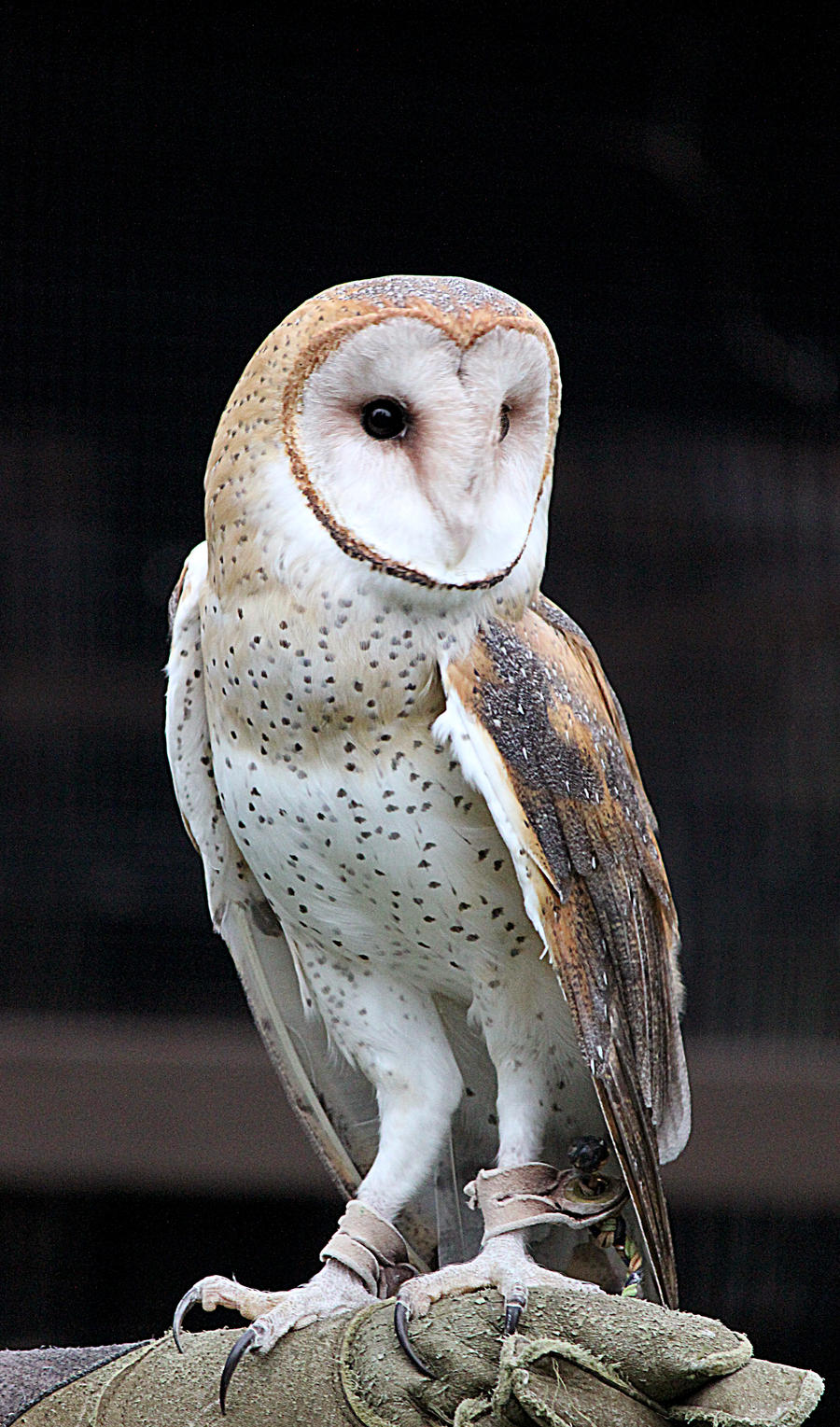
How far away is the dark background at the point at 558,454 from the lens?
182 cm

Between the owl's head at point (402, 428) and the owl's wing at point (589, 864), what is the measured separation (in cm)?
8

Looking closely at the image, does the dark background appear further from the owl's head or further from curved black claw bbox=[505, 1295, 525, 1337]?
curved black claw bbox=[505, 1295, 525, 1337]

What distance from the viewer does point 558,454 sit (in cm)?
201

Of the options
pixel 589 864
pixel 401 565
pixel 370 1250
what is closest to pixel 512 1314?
pixel 370 1250

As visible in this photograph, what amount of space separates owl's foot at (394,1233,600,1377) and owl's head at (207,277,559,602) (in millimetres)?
425

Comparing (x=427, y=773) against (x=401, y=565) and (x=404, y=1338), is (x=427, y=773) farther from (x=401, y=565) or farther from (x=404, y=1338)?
(x=404, y=1338)

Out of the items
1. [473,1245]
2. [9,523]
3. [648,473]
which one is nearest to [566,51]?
[648,473]

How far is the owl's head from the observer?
86cm

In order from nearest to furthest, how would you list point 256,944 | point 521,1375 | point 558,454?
point 521,1375 → point 256,944 → point 558,454

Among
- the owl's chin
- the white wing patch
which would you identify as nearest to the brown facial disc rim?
the owl's chin

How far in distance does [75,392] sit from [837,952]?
1.30m

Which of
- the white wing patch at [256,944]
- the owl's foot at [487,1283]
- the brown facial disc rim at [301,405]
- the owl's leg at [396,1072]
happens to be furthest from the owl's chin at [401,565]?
the owl's foot at [487,1283]

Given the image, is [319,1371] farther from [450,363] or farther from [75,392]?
[75,392]

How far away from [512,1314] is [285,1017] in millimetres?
337
